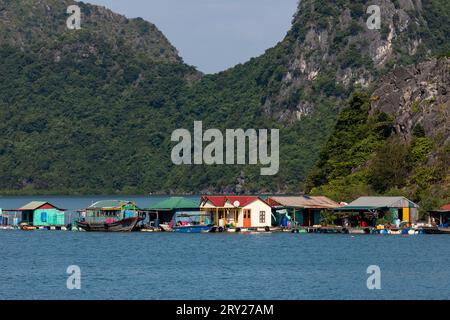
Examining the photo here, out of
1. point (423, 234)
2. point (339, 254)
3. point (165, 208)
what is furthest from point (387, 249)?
point (165, 208)

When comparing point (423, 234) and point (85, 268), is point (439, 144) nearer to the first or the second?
point (423, 234)

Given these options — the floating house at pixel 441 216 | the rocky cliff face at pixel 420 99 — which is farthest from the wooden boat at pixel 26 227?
the rocky cliff face at pixel 420 99

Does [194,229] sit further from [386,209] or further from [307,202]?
[386,209]

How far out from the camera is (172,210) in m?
125

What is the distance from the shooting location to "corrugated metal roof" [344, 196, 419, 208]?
116750 mm

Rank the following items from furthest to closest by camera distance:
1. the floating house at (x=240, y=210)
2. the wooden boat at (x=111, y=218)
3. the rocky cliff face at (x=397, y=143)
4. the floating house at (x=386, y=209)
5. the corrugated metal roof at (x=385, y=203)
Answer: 1. the rocky cliff face at (x=397, y=143)
2. the wooden boat at (x=111, y=218)
3. the floating house at (x=240, y=210)
4. the floating house at (x=386, y=209)
5. the corrugated metal roof at (x=385, y=203)

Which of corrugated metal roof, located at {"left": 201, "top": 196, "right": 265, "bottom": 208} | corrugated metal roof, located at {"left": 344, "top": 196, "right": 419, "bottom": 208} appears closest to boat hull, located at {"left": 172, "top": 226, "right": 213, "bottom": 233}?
corrugated metal roof, located at {"left": 201, "top": 196, "right": 265, "bottom": 208}

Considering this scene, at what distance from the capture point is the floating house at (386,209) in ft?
383

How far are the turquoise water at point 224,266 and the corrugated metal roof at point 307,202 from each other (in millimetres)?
5313

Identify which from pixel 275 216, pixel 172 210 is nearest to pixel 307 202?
pixel 275 216

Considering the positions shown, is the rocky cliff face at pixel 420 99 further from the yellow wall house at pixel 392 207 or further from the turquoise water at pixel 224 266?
the turquoise water at pixel 224 266

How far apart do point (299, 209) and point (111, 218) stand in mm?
22934
